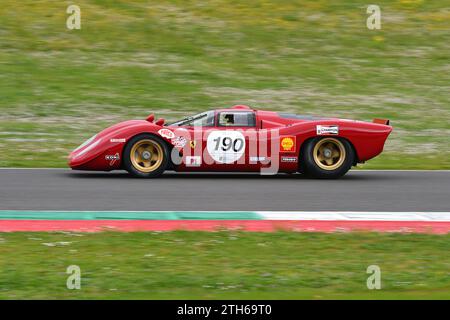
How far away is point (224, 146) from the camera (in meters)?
13.5

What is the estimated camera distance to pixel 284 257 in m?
8.13

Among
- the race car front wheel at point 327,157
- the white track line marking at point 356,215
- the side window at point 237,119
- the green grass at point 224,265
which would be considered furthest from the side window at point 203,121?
the green grass at point 224,265

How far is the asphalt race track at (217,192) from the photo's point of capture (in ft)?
36.9

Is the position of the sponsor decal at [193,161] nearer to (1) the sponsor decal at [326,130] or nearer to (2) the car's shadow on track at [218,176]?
(2) the car's shadow on track at [218,176]

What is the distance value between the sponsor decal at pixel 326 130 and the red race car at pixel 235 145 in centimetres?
1

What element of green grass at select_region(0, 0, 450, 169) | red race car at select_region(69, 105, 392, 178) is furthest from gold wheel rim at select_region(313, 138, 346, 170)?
green grass at select_region(0, 0, 450, 169)

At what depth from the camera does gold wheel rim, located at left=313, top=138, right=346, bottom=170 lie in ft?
45.1

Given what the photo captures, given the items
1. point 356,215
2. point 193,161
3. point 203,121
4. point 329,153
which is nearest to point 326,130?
point 329,153

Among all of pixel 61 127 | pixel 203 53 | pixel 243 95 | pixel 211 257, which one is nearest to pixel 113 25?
pixel 203 53

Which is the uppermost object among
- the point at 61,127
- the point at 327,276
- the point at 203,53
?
the point at 203,53

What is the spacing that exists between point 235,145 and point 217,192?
1352mm

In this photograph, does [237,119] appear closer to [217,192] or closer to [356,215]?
[217,192]

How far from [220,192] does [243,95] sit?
401 inches

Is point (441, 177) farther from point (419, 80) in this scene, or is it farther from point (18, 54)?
point (18, 54)
